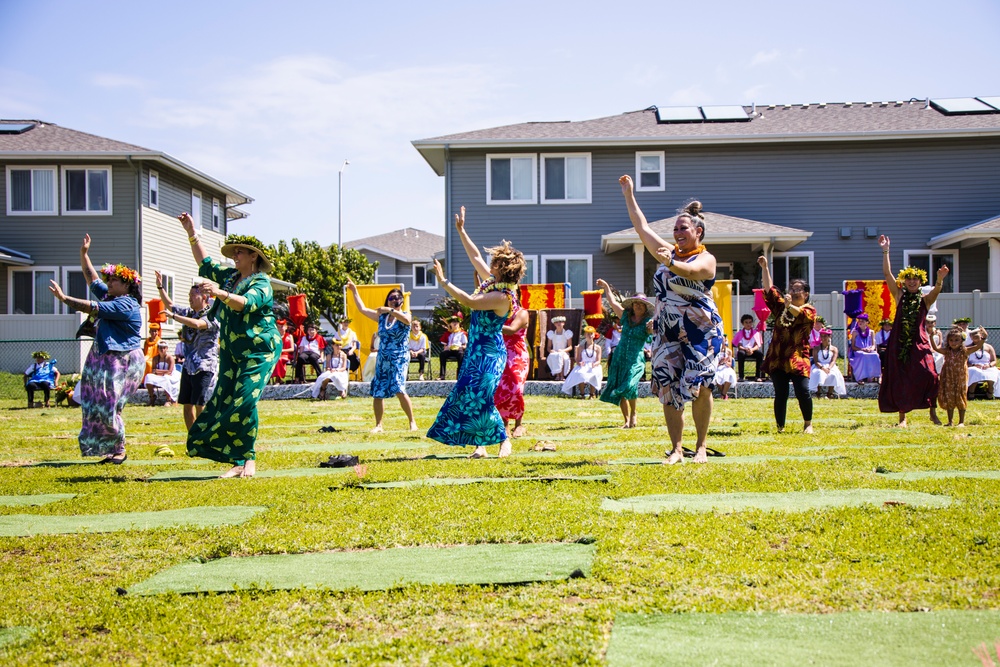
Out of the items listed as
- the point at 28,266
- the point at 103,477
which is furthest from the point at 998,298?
the point at 28,266

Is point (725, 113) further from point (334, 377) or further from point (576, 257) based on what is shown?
point (334, 377)

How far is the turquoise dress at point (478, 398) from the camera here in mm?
8453

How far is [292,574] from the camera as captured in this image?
14.3ft

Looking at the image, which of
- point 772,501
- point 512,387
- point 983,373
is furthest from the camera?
point 983,373

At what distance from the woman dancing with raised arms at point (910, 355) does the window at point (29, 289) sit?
87.8 ft

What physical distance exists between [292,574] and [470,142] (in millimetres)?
24929

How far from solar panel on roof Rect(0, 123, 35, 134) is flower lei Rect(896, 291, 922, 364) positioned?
30.3m

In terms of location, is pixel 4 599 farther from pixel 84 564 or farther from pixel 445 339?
pixel 445 339

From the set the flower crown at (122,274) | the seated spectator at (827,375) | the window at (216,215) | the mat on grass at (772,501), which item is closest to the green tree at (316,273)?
the window at (216,215)

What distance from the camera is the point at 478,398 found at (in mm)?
8477

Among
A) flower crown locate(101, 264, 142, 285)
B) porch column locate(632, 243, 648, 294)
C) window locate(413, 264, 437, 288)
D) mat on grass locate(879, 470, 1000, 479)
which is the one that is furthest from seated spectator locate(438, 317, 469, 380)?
window locate(413, 264, 437, 288)

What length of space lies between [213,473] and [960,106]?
29164mm

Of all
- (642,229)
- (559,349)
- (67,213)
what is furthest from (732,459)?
(67,213)

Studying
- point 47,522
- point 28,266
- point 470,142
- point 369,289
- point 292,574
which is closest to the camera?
point 292,574
